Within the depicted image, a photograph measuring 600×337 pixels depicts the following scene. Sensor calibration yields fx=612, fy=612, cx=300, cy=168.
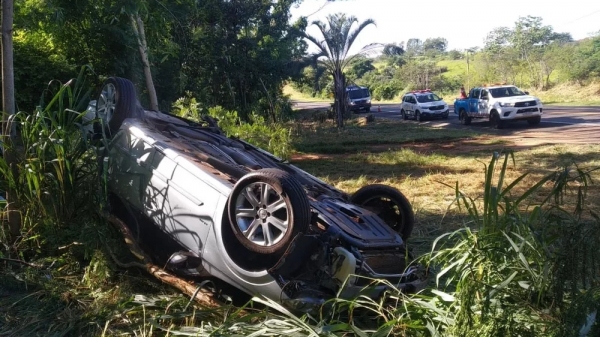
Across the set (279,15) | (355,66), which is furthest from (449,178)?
(355,66)

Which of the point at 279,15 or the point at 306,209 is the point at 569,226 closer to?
the point at 306,209

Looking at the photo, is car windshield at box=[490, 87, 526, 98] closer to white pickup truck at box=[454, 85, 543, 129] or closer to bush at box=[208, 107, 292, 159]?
white pickup truck at box=[454, 85, 543, 129]

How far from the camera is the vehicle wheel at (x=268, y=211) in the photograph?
4.24 meters

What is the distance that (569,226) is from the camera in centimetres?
360

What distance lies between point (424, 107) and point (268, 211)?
26931mm

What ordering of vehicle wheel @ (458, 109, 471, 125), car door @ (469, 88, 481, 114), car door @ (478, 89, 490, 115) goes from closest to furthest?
car door @ (478, 89, 490, 115) → car door @ (469, 88, 481, 114) → vehicle wheel @ (458, 109, 471, 125)

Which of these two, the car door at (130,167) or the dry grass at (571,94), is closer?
the car door at (130,167)

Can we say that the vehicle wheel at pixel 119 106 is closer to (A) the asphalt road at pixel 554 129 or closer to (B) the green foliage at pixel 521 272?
(B) the green foliage at pixel 521 272

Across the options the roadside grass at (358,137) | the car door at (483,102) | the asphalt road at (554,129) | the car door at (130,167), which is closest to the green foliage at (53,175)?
the car door at (130,167)

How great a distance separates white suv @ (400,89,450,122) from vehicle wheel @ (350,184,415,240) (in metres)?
25.2

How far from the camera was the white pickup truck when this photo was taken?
22859 millimetres

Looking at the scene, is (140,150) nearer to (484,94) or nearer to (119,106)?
(119,106)

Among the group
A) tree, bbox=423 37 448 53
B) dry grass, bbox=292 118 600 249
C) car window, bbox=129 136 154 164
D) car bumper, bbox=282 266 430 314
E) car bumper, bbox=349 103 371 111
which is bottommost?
dry grass, bbox=292 118 600 249

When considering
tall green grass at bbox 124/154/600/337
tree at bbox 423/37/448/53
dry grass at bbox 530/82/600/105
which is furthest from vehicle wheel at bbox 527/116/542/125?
tree at bbox 423/37/448/53
